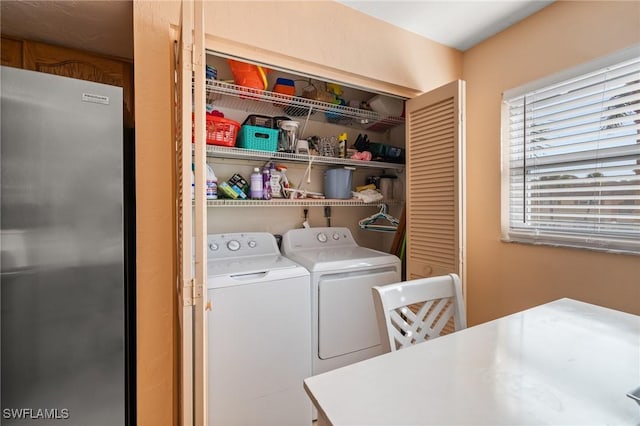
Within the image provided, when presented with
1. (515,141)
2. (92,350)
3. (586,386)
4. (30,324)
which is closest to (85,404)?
(92,350)

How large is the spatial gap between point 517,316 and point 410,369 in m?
0.68

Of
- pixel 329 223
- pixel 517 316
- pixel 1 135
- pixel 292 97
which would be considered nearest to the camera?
pixel 1 135

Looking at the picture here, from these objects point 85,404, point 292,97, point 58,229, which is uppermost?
point 292,97

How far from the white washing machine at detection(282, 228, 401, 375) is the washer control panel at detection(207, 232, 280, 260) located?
19 cm

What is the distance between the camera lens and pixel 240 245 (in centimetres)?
207

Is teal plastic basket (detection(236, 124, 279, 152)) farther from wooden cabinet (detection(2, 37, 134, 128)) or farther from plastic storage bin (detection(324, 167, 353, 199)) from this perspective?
Result: wooden cabinet (detection(2, 37, 134, 128))

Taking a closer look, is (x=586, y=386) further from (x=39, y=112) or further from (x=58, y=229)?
(x=39, y=112)

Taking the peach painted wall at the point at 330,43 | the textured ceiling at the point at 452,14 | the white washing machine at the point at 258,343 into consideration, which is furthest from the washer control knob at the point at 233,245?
the textured ceiling at the point at 452,14

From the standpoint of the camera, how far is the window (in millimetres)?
1496

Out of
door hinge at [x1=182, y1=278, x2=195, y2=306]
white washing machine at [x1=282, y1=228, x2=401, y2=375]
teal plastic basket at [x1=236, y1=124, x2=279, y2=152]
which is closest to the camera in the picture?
door hinge at [x1=182, y1=278, x2=195, y2=306]

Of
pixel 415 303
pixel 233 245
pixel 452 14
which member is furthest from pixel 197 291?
pixel 452 14

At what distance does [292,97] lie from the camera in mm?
1944

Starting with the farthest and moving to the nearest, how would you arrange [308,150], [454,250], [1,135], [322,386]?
[308,150] < [454,250] < [1,135] < [322,386]

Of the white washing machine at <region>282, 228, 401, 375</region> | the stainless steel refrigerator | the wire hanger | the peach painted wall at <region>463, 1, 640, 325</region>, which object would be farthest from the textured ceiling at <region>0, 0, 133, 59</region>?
the peach painted wall at <region>463, 1, 640, 325</region>
